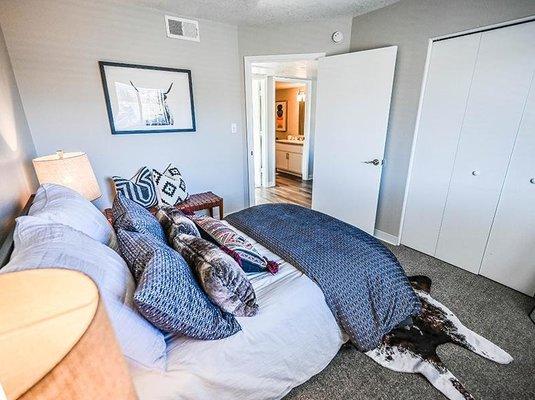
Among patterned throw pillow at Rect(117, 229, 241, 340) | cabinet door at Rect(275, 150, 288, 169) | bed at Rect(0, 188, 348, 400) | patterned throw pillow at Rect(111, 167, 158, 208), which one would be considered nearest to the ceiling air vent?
patterned throw pillow at Rect(111, 167, 158, 208)

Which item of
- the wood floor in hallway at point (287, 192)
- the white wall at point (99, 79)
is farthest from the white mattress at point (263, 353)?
the wood floor in hallway at point (287, 192)

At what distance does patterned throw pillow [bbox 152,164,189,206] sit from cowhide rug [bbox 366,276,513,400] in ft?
7.25

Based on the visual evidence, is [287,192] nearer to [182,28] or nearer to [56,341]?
[182,28]

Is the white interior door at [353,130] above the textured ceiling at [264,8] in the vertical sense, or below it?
below

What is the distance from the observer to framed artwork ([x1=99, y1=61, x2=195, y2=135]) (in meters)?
2.48

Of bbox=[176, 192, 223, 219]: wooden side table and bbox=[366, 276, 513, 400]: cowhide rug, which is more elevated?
bbox=[176, 192, 223, 219]: wooden side table

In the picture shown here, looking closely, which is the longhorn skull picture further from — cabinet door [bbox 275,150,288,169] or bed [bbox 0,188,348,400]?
cabinet door [bbox 275,150,288,169]

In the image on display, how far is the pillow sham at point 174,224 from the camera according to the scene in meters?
1.42

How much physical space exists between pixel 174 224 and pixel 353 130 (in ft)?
7.12

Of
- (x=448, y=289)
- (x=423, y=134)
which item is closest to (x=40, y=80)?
(x=423, y=134)

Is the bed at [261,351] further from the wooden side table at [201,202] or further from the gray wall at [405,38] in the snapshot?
the gray wall at [405,38]

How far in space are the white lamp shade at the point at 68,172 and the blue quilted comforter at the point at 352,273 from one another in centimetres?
115

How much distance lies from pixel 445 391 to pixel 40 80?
3.58m

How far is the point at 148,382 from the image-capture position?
2.88ft
